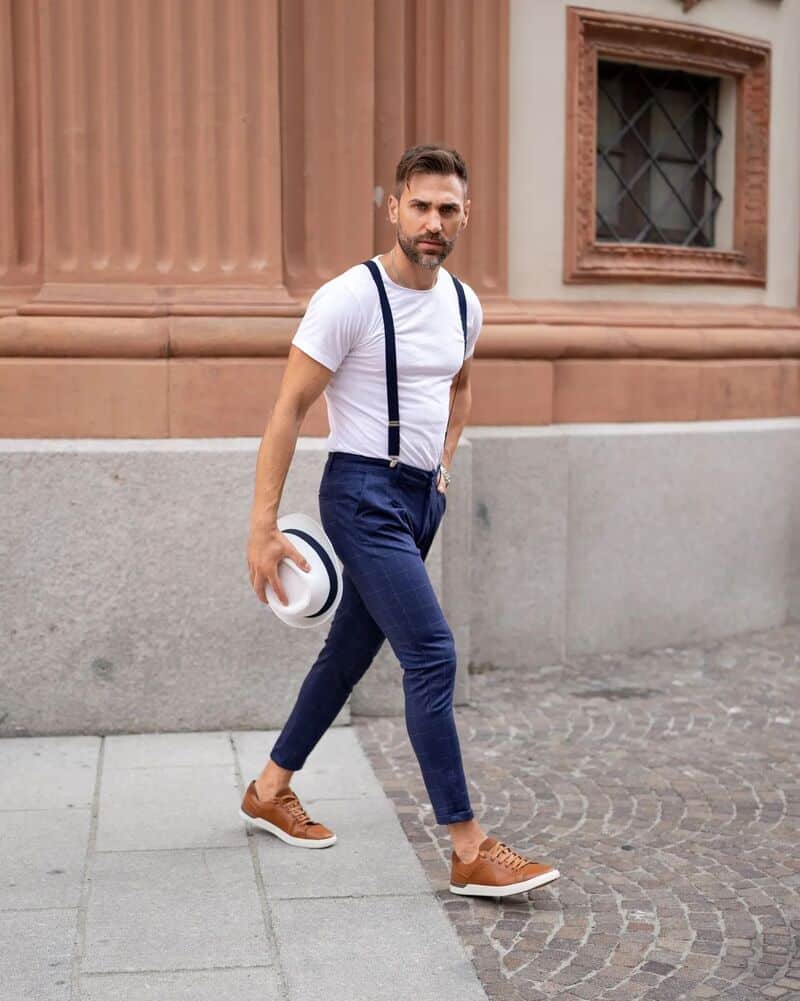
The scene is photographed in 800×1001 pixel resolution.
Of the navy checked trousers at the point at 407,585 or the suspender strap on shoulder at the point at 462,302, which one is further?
the suspender strap on shoulder at the point at 462,302

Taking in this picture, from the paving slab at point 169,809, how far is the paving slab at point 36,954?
0.54 meters

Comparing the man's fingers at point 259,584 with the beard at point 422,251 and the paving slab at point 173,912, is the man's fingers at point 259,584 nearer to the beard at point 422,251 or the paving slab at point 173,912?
the paving slab at point 173,912

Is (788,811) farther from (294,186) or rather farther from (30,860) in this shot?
(294,186)

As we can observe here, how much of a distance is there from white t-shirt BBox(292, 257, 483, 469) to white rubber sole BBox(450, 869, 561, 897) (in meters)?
1.16

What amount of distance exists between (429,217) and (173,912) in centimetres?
198

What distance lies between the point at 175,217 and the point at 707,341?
2.96m

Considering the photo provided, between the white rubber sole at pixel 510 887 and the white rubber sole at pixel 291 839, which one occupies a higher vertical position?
the white rubber sole at pixel 510 887

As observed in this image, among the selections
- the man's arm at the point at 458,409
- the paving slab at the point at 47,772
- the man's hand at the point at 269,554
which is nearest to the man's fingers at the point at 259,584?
the man's hand at the point at 269,554

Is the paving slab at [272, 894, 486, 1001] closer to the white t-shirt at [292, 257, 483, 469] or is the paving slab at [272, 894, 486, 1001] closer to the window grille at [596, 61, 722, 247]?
the white t-shirt at [292, 257, 483, 469]

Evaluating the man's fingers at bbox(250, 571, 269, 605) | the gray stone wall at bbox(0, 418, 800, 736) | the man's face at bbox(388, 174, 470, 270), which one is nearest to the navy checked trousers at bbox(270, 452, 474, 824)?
the man's fingers at bbox(250, 571, 269, 605)

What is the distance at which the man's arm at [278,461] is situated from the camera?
3756 mm

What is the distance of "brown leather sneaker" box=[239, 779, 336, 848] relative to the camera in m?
4.25

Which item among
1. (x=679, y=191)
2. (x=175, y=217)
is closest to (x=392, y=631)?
(x=175, y=217)

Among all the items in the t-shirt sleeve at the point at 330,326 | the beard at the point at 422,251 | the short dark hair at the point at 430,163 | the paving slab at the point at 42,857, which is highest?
the short dark hair at the point at 430,163
